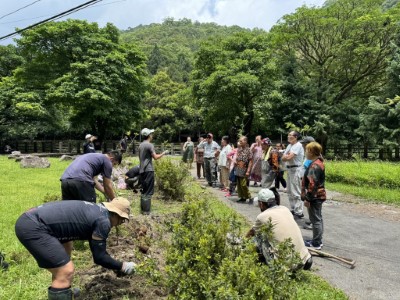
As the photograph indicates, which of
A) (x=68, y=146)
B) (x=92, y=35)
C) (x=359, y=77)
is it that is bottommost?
(x=68, y=146)

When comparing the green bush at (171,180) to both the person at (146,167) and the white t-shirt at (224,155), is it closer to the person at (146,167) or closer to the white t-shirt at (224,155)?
the person at (146,167)

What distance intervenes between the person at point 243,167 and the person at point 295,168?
1.41 metres

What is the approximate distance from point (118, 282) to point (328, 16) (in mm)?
25529

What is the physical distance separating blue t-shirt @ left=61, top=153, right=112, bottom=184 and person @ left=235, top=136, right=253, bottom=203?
4559 mm

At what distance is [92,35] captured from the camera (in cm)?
2750

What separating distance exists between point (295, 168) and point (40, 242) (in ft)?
18.8

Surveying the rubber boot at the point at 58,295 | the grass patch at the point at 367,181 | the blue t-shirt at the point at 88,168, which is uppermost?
the blue t-shirt at the point at 88,168

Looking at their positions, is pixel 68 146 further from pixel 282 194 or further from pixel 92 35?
pixel 282 194

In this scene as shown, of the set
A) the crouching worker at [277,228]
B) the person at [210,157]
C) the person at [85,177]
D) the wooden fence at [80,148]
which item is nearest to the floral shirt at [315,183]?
the crouching worker at [277,228]

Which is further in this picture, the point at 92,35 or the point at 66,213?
the point at 92,35

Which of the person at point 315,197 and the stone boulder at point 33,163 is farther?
the stone boulder at point 33,163

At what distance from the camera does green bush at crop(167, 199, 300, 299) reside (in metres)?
2.95

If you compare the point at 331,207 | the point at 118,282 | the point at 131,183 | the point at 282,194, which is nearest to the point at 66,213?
the point at 118,282

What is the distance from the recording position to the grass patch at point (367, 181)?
10.4 m
